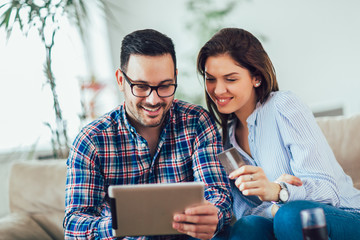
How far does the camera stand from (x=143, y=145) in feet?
5.26

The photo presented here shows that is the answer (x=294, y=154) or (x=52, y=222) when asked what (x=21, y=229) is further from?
(x=294, y=154)

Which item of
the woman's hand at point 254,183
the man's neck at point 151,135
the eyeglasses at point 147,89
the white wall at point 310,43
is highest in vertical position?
the white wall at point 310,43

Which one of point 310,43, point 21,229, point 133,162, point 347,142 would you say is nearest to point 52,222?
point 21,229

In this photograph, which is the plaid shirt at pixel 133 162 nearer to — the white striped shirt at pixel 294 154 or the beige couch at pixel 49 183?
the white striped shirt at pixel 294 154

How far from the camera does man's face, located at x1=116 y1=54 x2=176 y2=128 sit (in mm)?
1538

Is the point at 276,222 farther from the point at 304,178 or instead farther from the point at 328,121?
the point at 328,121

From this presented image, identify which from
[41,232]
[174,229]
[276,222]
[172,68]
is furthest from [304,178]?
[41,232]

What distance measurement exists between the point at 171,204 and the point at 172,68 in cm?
62

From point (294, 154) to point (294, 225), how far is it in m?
0.32

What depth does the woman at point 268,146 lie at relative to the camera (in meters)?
1.35

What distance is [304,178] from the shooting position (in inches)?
57.6

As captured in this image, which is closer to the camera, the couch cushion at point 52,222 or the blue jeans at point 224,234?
the blue jeans at point 224,234

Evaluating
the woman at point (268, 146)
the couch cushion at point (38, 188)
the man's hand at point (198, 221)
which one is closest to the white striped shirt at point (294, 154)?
the woman at point (268, 146)

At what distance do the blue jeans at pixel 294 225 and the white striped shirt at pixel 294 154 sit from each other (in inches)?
2.3
